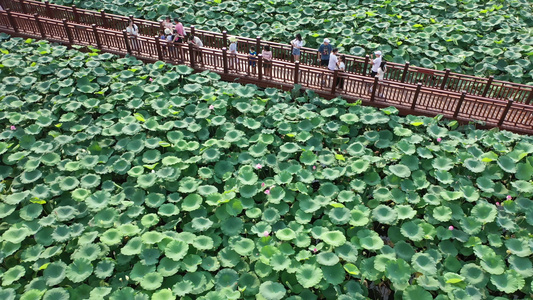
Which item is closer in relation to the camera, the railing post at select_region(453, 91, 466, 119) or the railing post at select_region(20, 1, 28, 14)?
the railing post at select_region(453, 91, 466, 119)

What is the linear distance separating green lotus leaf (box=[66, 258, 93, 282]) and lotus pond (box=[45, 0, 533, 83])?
30.5 ft

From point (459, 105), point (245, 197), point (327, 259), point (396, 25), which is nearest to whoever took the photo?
point (327, 259)

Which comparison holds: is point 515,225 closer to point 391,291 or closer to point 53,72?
point 391,291

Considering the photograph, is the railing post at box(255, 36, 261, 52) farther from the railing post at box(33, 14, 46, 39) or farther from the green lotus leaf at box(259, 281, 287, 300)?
the green lotus leaf at box(259, 281, 287, 300)

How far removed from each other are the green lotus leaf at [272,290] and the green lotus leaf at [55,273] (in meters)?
3.23

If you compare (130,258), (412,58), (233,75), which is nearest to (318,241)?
(130,258)

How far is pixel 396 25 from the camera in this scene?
1309 centimetres

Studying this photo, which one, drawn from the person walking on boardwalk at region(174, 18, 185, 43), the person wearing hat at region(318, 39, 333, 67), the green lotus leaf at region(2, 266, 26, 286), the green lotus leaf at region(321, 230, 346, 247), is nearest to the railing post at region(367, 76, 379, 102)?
the person wearing hat at region(318, 39, 333, 67)

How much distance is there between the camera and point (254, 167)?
7.86 metres

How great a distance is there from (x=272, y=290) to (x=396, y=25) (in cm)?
1081

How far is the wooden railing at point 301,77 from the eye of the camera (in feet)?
27.8

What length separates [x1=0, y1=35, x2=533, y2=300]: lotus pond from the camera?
6.04 meters

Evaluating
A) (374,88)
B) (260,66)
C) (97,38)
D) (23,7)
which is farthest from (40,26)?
(374,88)

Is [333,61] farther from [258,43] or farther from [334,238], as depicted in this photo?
[334,238]
